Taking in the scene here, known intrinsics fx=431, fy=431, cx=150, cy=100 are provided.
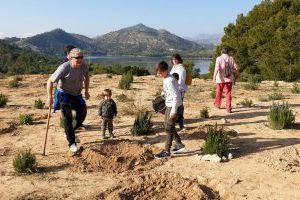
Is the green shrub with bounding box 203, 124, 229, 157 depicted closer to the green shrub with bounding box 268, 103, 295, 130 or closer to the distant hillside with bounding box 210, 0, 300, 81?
the green shrub with bounding box 268, 103, 295, 130

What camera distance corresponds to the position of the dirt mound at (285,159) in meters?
6.93

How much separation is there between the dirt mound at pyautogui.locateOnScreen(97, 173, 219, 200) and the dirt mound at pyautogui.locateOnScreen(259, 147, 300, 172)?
1.40 meters

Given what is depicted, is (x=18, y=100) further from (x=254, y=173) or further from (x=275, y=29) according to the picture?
(x=275, y=29)

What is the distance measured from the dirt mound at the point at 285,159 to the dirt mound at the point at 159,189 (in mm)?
1404

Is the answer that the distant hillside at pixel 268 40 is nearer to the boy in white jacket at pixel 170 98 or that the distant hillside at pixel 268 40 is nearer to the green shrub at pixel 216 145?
the green shrub at pixel 216 145

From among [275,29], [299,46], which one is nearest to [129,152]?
[299,46]

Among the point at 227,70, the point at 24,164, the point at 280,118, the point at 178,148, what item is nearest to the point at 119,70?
the point at 227,70

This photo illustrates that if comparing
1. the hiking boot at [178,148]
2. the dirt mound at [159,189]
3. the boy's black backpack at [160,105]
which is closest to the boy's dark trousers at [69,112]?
the boy's black backpack at [160,105]

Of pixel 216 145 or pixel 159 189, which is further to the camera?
pixel 216 145

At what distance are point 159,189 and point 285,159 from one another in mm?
2384

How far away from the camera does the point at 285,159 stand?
7.32 metres

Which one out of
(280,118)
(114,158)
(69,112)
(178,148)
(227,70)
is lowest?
(114,158)

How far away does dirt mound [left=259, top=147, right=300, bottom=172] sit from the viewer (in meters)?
6.93

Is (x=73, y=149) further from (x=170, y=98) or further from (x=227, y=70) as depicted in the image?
(x=227, y=70)
